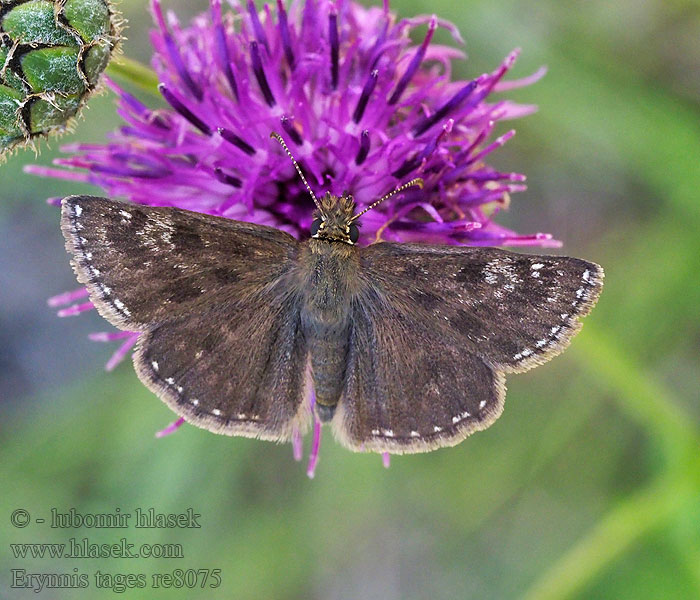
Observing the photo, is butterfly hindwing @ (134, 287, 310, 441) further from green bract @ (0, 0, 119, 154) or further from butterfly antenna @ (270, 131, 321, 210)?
green bract @ (0, 0, 119, 154)

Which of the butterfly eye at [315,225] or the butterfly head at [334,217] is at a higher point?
the butterfly head at [334,217]

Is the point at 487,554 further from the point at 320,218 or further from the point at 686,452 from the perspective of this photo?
the point at 320,218

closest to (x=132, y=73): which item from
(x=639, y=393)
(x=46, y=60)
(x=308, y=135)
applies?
(x=46, y=60)

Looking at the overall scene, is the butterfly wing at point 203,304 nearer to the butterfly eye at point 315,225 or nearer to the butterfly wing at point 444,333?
the butterfly eye at point 315,225

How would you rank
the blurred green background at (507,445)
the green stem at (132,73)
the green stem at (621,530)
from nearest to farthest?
the green stem at (132,73) < the green stem at (621,530) < the blurred green background at (507,445)

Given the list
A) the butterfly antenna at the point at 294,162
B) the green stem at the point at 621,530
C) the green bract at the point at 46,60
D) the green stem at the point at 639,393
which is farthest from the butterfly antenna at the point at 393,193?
the green stem at the point at 621,530

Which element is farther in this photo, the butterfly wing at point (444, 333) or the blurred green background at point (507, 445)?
the blurred green background at point (507, 445)

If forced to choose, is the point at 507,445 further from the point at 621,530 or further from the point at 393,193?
the point at 393,193
